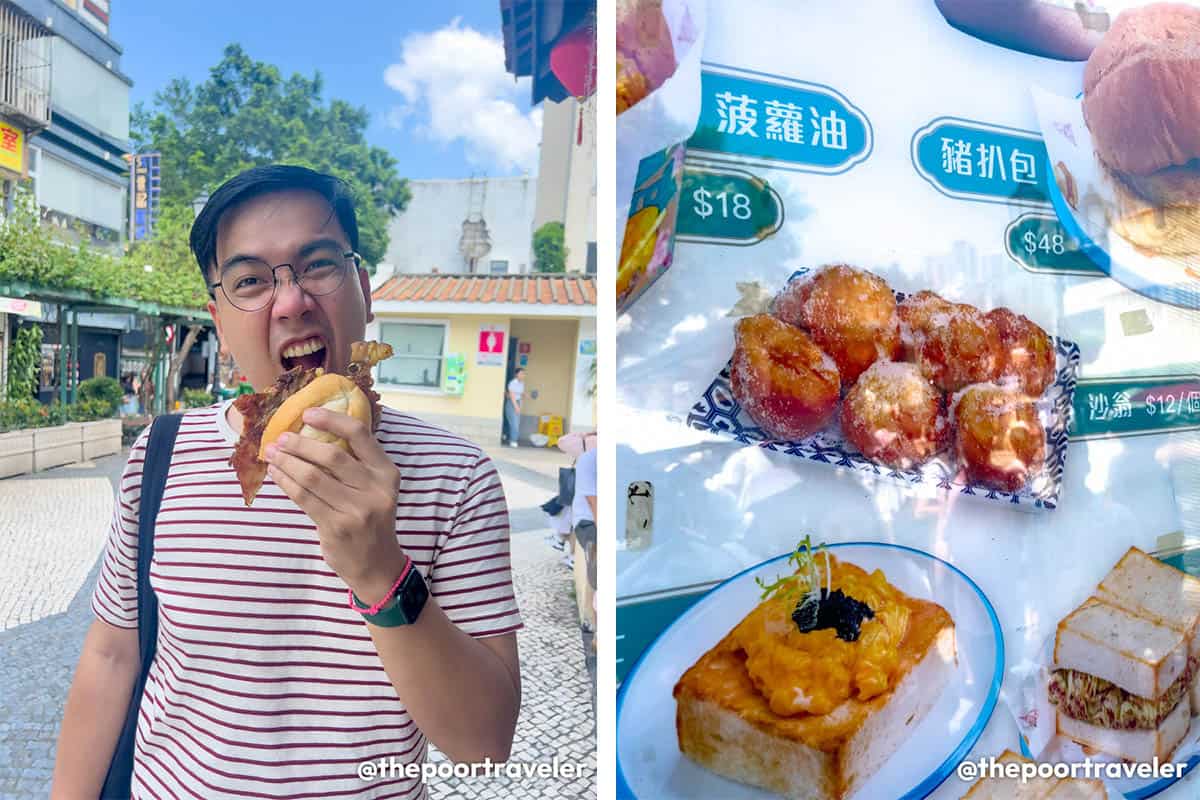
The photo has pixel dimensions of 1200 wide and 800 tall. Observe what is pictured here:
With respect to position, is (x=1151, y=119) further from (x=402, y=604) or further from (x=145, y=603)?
(x=145, y=603)

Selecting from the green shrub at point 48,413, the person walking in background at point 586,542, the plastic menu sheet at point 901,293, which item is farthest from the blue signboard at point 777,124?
the green shrub at point 48,413

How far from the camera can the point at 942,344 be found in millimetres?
1708

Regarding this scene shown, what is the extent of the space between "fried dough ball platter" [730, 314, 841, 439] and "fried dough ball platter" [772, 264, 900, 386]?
24mm

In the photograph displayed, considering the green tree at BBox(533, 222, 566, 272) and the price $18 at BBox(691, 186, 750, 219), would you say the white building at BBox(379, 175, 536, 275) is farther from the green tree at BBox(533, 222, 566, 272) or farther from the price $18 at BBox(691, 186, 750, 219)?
the price $18 at BBox(691, 186, 750, 219)

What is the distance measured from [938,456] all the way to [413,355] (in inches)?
41.1

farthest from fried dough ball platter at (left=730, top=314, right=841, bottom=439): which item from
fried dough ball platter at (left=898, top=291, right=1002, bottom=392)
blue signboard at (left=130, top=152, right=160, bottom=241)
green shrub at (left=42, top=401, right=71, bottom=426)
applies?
green shrub at (left=42, top=401, right=71, bottom=426)

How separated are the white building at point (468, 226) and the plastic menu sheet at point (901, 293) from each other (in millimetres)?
341

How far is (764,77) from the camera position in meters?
1.67

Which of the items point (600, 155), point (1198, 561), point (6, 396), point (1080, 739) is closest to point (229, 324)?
point (6, 396)

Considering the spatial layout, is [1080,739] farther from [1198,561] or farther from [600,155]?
[600,155]

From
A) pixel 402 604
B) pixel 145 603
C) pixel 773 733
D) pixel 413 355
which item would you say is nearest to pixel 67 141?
pixel 413 355

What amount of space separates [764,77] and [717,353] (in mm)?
543

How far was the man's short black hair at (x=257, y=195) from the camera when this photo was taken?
4.99 feet

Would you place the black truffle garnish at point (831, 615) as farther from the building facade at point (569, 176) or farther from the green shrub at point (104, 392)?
the green shrub at point (104, 392)
